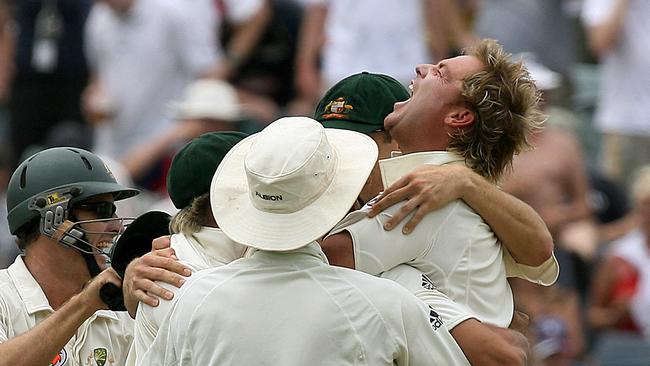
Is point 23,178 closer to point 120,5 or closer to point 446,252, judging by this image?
point 446,252

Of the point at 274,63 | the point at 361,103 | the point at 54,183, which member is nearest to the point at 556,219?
the point at 274,63

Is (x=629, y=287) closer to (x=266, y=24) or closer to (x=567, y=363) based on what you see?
(x=567, y=363)

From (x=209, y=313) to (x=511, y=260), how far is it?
1155 millimetres

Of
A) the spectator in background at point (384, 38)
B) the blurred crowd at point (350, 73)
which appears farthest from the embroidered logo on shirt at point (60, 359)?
the spectator in background at point (384, 38)

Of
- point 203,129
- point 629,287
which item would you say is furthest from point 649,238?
point 203,129

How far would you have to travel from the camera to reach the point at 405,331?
177 inches

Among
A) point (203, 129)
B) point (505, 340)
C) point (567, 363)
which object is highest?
point (505, 340)

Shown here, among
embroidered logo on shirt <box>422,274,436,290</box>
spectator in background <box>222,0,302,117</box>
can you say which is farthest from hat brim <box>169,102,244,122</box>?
embroidered logo on shirt <box>422,274,436,290</box>

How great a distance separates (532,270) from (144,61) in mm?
6959

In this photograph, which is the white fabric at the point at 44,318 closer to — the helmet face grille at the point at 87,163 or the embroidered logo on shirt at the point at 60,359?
the embroidered logo on shirt at the point at 60,359

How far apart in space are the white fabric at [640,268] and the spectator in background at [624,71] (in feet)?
2.87

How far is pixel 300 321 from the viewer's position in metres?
4.47

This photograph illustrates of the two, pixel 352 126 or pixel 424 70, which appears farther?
pixel 352 126

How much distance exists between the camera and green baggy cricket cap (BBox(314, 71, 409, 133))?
213 inches
